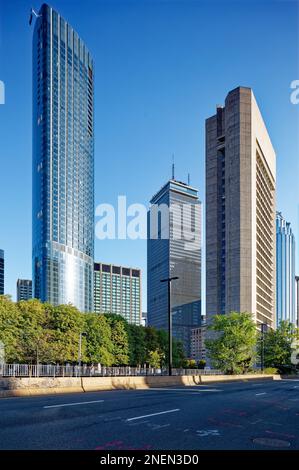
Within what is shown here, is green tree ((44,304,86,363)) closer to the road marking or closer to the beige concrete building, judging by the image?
the road marking

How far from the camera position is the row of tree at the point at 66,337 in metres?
65.5

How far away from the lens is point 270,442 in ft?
26.4

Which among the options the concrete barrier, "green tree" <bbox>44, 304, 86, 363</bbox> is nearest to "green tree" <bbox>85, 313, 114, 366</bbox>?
"green tree" <bbox>44, 304, 86, 363</bbox>

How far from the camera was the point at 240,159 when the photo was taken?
141m

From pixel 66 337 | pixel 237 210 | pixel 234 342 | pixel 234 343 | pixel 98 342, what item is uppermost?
pixel 237 210

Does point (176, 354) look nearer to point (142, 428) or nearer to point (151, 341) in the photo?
point (151, 341)

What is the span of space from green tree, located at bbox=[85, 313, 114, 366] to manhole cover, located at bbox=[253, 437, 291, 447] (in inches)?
2663

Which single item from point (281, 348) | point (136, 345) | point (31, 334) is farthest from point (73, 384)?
point (281, 348)

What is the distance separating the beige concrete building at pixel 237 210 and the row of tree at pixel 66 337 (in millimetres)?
53716

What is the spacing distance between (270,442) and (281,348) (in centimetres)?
8656

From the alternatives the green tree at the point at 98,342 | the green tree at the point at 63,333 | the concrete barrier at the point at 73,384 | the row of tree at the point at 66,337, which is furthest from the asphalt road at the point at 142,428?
the green tree at the point at 98,342

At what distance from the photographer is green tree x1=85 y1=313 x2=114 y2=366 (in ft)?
242

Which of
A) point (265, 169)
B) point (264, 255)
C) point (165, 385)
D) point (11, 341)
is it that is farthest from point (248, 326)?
point (265, 169)

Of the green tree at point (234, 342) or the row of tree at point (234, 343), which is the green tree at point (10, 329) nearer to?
the row of tree at point (234, 343)
